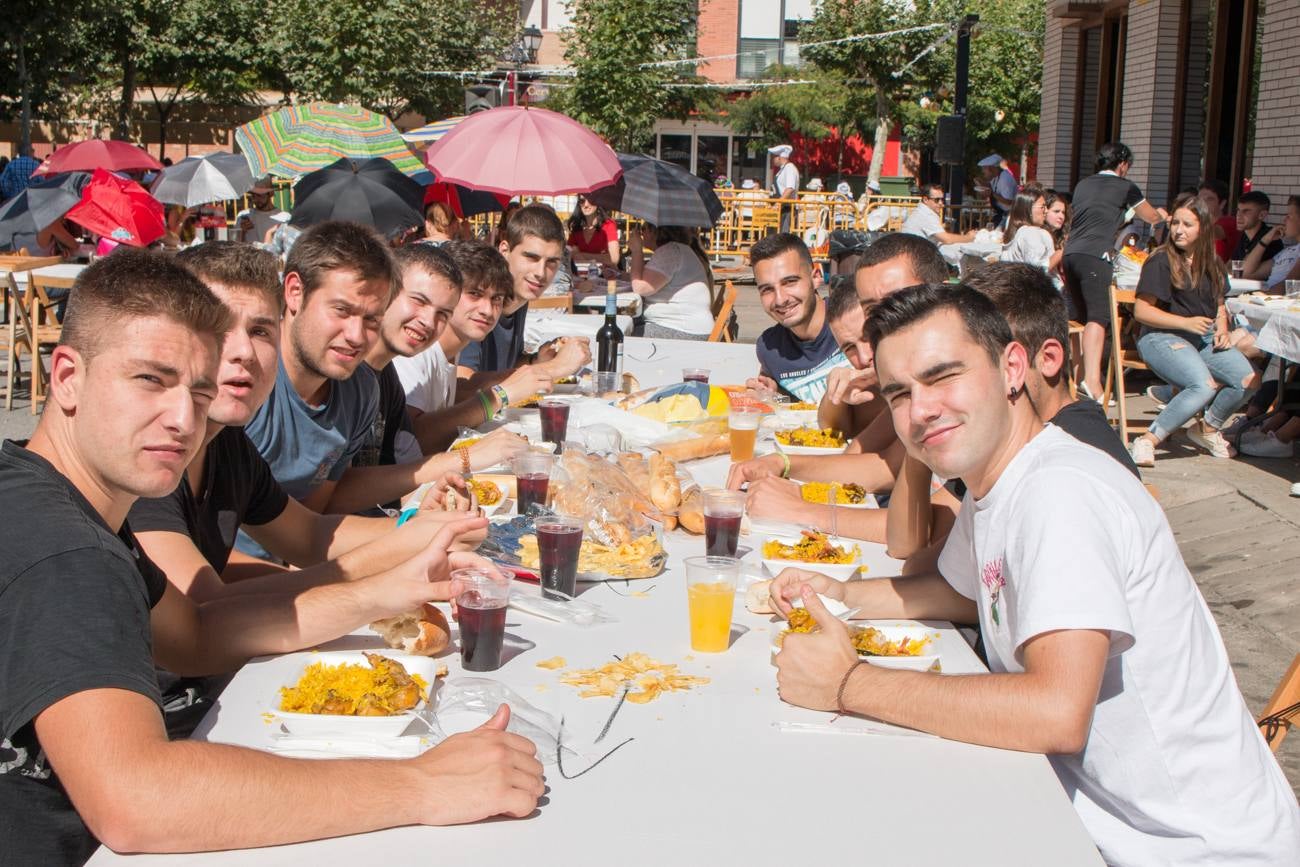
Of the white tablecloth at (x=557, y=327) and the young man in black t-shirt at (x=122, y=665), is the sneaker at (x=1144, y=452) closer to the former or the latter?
the white tablecloth at (x=557, y=327)

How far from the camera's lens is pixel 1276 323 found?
8203mm

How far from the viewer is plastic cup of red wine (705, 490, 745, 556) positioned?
10.7ft

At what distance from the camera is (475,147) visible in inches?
381

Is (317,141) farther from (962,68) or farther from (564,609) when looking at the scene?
(962,68)

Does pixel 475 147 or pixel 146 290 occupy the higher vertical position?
pixel 475 147

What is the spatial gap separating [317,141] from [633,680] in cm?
1085

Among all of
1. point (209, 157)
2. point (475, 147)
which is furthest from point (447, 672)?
point (209, 157)

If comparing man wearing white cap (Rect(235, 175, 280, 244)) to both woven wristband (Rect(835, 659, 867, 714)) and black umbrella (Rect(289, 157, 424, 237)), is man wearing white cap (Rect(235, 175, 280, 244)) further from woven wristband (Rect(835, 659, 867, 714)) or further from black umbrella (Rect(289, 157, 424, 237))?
woven wristband (Rect(835, 659, 867, 714))

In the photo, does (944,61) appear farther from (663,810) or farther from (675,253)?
(663,810)

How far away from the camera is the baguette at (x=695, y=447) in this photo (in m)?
4.53

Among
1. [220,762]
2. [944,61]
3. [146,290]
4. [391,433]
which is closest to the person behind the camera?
[220,762]

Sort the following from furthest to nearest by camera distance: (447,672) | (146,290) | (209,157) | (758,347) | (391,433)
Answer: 1. (209,157)
2. (758,347)
3. (391,433)
4. (447,672)
5. (146,290)

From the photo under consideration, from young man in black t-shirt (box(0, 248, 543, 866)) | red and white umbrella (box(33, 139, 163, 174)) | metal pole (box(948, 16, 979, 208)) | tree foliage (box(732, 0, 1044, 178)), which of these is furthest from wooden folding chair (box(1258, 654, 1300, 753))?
tree foliage (box(732, 0, 1044, 178))

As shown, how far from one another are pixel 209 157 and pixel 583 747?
1665 centimetres
